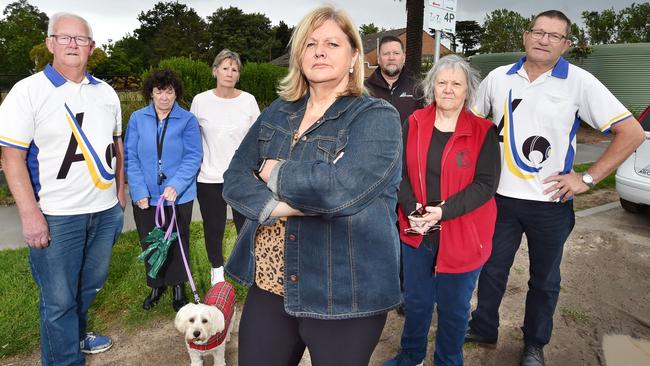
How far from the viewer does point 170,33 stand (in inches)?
3118

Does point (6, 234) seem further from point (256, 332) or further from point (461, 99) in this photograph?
point (461, 99)

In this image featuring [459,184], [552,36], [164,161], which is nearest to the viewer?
[459,184]

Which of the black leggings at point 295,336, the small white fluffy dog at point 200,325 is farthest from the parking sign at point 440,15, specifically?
the black leggings at point 295,336

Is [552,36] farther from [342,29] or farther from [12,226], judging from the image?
[12,226]

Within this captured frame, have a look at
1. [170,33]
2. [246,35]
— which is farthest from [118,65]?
[170,33]

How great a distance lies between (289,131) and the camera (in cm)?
173

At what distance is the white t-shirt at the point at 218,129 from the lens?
417 cm

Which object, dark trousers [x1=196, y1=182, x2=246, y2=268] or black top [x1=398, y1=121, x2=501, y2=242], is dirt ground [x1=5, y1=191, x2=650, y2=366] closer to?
dark trousers [x1=196, y1=182, x2=246, y2=268]

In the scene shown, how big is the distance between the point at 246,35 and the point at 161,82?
230 feet

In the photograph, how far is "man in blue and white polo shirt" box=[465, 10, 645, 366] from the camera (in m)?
2.83

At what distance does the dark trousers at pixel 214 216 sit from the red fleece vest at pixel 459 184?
209 centimetres

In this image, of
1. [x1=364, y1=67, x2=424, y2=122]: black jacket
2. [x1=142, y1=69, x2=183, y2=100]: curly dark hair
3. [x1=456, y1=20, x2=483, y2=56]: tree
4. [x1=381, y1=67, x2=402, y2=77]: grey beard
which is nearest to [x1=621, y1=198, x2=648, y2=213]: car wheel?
[x1=364, y1=67, x2=424, y2=122]: black jacket

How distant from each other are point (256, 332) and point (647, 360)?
3133 millimetres

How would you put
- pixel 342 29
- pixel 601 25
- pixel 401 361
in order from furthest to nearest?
pixel 601 25, pixel 401 361, pixel 342 29
